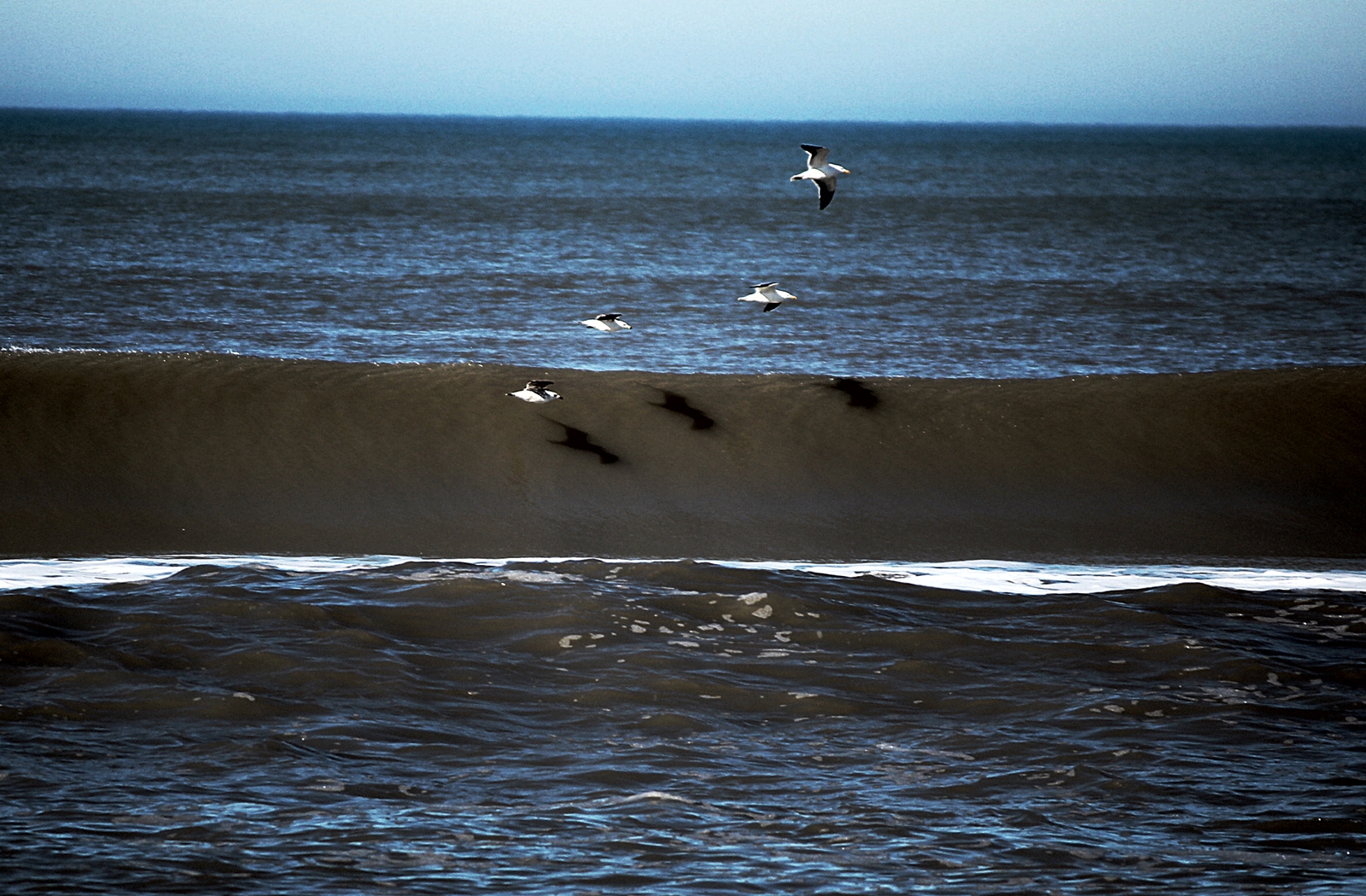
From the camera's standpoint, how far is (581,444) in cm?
1156

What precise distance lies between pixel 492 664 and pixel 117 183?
60.1m

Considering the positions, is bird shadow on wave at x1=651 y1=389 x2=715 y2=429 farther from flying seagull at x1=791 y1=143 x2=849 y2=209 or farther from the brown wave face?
flying seagull at x1=791 y1=143 x2=849 y2=209

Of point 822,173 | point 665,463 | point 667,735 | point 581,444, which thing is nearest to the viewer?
point 667,735

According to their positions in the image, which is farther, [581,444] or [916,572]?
[581,444]

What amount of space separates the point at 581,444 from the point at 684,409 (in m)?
1.13

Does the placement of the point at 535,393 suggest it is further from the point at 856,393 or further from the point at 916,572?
the point at 916,572

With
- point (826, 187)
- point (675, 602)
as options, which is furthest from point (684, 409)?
point (675, 602)

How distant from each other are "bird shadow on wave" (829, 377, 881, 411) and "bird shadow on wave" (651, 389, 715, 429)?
1.43 meters

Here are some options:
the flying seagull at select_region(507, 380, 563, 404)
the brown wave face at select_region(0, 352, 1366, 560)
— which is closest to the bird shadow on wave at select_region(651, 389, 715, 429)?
the brown wave face at select_region(0, 352, 1366, 560)

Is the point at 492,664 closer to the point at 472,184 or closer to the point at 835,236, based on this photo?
the point at 835,236

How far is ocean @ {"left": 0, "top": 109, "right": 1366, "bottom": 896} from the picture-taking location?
16.8 feet

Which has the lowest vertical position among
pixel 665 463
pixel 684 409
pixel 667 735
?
pixel 667 735

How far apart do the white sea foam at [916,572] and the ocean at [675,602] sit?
0.06 meters

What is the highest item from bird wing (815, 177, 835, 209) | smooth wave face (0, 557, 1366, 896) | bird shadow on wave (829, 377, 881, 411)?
bird wing (815, 177, 835, 209)
